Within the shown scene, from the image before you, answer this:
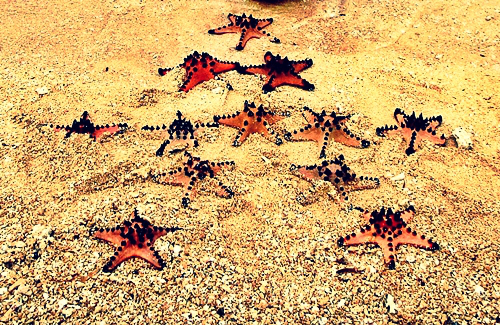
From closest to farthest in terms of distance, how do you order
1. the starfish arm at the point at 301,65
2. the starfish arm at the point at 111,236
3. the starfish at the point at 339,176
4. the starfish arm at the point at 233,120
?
the starfish arm at the point at 111,236
the starfish at the point at 339,176
the starfish arm at the point at 233,120
the starfish arm at the point at 301,65

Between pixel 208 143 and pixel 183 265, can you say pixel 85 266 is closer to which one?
pixel 183 265

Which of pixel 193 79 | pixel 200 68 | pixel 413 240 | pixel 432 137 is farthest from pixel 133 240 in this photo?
pixel 432 137

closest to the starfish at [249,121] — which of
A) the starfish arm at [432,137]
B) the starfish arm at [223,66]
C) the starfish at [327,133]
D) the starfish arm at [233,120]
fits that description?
the starfish arm at [233,120]

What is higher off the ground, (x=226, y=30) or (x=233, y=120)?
(x=226, y=30)

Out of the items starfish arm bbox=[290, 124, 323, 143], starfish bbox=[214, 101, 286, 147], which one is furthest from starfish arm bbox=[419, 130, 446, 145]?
starfish bbox=[214, 101, 286, 147]

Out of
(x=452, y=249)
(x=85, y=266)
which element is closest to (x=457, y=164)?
(x=452, y=249)

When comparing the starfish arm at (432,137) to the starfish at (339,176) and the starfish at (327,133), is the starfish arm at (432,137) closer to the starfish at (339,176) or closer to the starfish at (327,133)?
the starfish at (327,133)

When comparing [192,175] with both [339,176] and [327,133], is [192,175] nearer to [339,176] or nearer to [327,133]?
[339,176]
